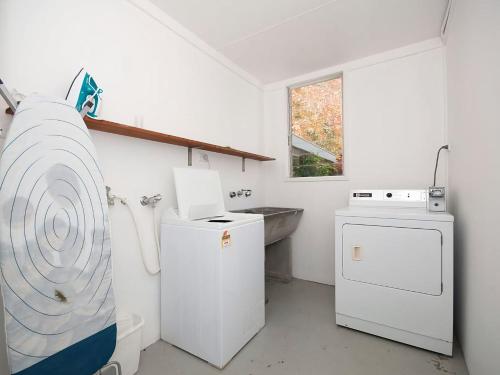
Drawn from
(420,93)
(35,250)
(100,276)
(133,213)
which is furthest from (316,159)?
(35,250)

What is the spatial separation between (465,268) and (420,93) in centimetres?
172

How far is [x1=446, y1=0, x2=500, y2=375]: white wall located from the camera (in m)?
1.13

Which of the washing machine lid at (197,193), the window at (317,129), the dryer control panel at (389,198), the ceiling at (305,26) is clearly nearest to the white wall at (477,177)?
the dryer control panel at (389,198)

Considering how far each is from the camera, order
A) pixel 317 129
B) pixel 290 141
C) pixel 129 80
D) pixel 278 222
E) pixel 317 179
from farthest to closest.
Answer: pixel 290 141
pixel 317 129
pixel 317 179
pixel 278 222
pixel 129 80

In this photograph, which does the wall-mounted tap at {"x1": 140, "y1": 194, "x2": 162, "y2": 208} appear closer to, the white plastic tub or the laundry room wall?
the laundry room wall

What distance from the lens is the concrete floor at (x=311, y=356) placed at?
1521 mm

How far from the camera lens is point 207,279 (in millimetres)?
1566

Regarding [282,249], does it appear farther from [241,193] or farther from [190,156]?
[190,156]

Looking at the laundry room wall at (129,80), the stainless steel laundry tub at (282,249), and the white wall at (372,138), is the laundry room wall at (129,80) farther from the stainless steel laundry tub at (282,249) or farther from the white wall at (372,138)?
the white wall at (372,138)

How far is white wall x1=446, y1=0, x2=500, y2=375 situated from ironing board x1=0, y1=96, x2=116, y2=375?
191 centimetres

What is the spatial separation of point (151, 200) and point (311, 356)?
1.59 metres

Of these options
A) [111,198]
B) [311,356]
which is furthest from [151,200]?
[311,356]

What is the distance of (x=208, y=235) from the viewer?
61.3 inches

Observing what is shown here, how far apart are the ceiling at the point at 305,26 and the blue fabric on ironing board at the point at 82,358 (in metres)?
2.31
